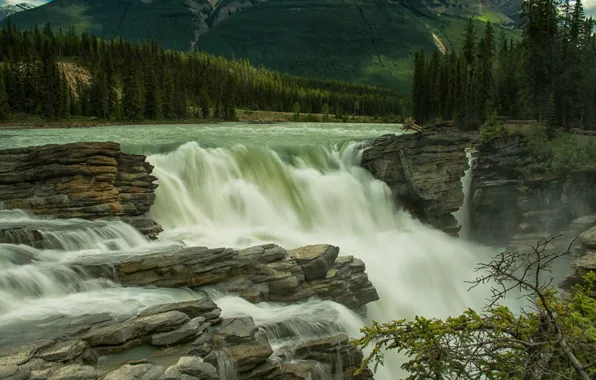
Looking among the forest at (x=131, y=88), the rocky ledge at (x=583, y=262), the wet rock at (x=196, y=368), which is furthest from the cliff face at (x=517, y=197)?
the forest at (x=131, y=88)

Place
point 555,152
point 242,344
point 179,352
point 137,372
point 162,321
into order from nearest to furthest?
point 137,372, point 179,352, point 162,321, point 242,344, point 555,152

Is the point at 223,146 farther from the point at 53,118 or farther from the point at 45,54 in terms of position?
the point at 45,54

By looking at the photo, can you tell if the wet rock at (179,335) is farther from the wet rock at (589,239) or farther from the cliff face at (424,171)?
the cliff face at (424,171)

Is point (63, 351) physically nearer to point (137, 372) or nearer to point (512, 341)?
point (137, 372)

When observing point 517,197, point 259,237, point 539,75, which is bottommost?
point 259,237

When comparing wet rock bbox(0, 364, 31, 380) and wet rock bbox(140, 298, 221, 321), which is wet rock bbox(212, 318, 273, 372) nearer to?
wet rock bbox(140, 298, 221, 321)

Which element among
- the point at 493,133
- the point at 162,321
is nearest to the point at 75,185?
the point at 162,321

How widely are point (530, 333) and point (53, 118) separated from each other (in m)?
93.9

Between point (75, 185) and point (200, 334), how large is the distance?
12.6 meters

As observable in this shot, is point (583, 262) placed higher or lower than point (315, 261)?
lower

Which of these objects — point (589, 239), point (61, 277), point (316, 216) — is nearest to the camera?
point (61, 277)

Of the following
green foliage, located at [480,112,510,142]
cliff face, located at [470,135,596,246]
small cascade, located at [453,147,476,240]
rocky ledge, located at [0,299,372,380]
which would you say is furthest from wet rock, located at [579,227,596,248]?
green foliage, located at [480,112,510,142]

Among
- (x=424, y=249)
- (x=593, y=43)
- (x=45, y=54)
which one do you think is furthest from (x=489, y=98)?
(x=45, y=54)

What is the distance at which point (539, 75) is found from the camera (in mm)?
49094
